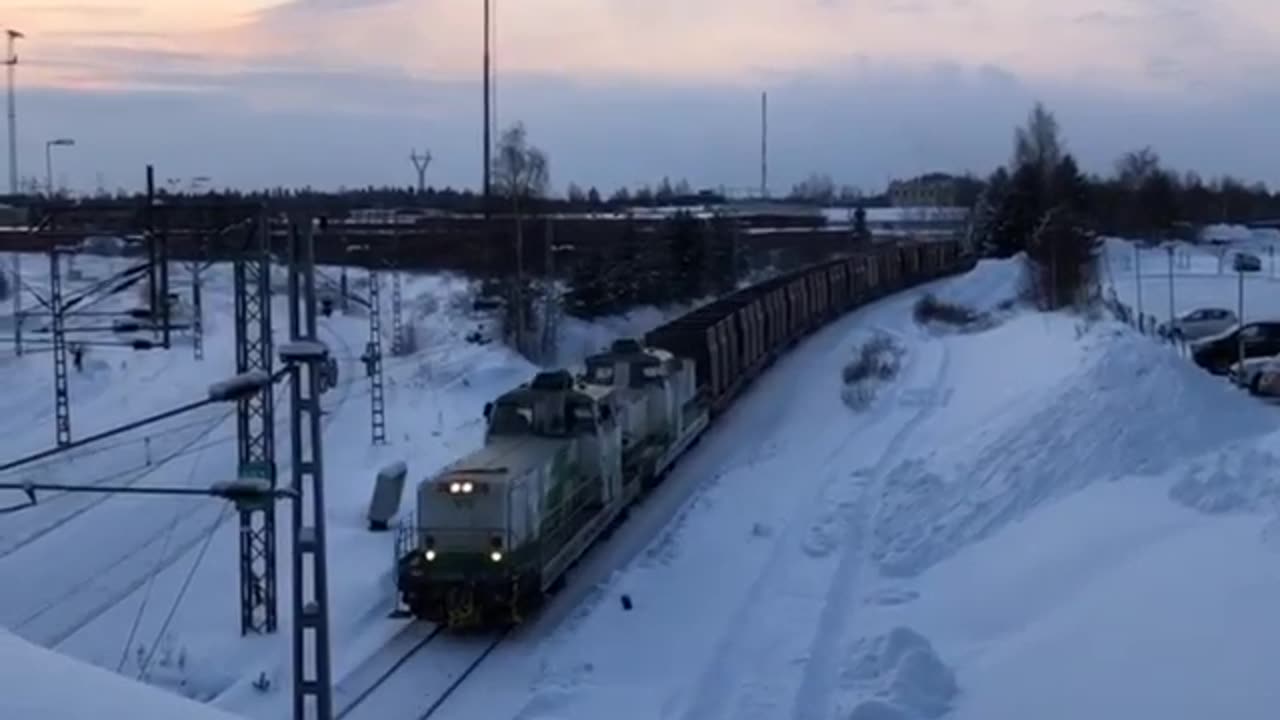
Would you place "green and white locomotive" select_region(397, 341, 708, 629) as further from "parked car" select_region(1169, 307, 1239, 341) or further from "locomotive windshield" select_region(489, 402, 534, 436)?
"parked car" select_region(1169, 307, 1239, 341)

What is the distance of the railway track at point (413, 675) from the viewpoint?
18859mm

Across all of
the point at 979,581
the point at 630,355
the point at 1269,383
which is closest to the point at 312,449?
the point at 979,581

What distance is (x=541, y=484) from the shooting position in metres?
23.6

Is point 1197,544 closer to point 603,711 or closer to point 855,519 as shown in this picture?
point 603,711

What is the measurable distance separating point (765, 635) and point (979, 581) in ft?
8.86

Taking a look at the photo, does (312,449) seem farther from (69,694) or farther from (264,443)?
(264,443)

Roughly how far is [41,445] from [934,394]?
77.7ft

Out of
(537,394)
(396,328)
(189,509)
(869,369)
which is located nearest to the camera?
(537,394)

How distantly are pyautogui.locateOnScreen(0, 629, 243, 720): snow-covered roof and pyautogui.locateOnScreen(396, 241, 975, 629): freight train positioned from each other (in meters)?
10.4

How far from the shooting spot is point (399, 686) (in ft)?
65.0

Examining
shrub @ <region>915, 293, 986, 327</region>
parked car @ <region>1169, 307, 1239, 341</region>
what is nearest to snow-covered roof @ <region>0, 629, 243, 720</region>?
parked car @ <region>1169, 307, 1239, 341</region>

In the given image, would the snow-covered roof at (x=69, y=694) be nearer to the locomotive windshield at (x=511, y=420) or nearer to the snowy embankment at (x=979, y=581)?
the snowy embankment at (x=979, y=581)

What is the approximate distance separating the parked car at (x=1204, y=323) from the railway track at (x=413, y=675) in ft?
123

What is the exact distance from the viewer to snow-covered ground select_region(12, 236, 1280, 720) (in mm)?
16266
